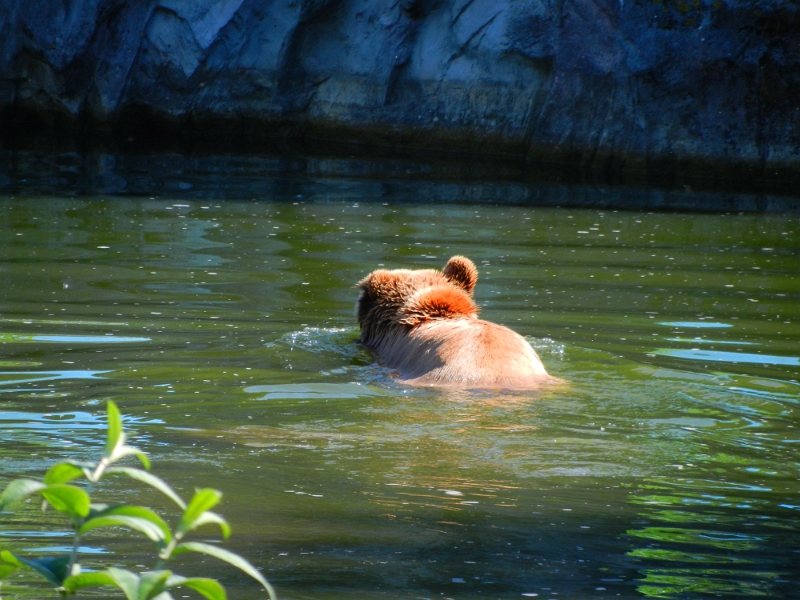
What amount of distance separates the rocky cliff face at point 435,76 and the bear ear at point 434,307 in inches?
431

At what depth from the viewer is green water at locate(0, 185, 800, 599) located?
3.31m

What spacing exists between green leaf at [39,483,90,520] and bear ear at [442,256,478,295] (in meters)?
5.52

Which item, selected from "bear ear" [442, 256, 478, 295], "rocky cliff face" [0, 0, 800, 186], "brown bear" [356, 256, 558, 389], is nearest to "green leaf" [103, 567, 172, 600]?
"brown bear" [356, 256, 558, 389]

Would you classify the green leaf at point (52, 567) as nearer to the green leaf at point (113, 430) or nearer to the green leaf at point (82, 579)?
the green leaf at point (82, 579)

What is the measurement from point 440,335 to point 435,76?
12.5 meters

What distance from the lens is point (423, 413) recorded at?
16.7 ft

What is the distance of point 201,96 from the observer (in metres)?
18.7

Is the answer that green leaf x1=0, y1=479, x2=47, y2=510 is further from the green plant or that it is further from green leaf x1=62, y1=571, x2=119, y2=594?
green leaf x1=62, y1=571, x2=119, y2=594

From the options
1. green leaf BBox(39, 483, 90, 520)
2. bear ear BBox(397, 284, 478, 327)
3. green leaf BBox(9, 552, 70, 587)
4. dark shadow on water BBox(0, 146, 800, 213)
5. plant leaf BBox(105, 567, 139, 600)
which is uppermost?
dark shadow on water BBox(0, 146, 800, 213)

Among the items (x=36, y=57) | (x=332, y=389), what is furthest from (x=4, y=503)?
(x=36, y=57)

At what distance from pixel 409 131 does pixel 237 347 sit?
460 inches

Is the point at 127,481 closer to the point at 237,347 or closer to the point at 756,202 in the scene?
the point at 237,347

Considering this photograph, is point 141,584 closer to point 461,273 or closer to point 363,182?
point 461,273

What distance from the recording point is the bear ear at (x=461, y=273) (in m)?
6.75
